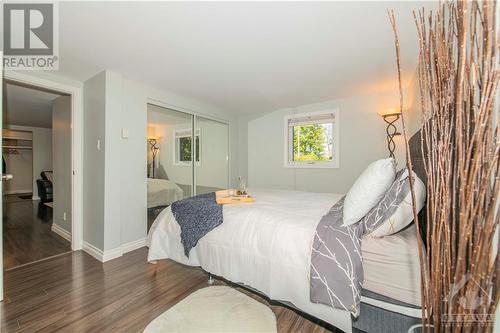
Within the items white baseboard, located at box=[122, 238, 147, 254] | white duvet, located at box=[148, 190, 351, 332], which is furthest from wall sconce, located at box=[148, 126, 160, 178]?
white duvet, located at box=[148, 190, 351, 332]

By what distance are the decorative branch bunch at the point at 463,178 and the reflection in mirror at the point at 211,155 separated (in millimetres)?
3537

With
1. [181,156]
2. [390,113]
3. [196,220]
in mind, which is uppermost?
[390,113]

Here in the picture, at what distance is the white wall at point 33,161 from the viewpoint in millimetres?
6832

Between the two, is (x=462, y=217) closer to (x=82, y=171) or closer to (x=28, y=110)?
(x=82, y=171)

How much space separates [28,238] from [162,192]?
2.04 metres

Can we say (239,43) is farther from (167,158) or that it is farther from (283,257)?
(167,158)

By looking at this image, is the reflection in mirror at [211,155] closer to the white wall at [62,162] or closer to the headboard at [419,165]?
the white wall at [62,162]

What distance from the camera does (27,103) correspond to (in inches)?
161

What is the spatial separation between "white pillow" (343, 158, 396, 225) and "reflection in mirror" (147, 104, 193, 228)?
2.75 metres

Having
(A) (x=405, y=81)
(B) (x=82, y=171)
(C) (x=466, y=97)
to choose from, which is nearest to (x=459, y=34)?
(C) (x=466, y=97)

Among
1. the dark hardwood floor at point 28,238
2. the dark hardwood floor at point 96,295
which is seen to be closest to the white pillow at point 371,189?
the dark hardwood floor at point 96,295

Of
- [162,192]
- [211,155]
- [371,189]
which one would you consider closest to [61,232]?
[162,192]

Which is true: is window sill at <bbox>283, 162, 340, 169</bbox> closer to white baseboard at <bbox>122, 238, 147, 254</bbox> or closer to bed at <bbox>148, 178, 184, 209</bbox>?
bed at <bbox>148, 178, 184, 209</bbox>

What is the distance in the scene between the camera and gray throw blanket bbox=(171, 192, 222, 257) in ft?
6.09
